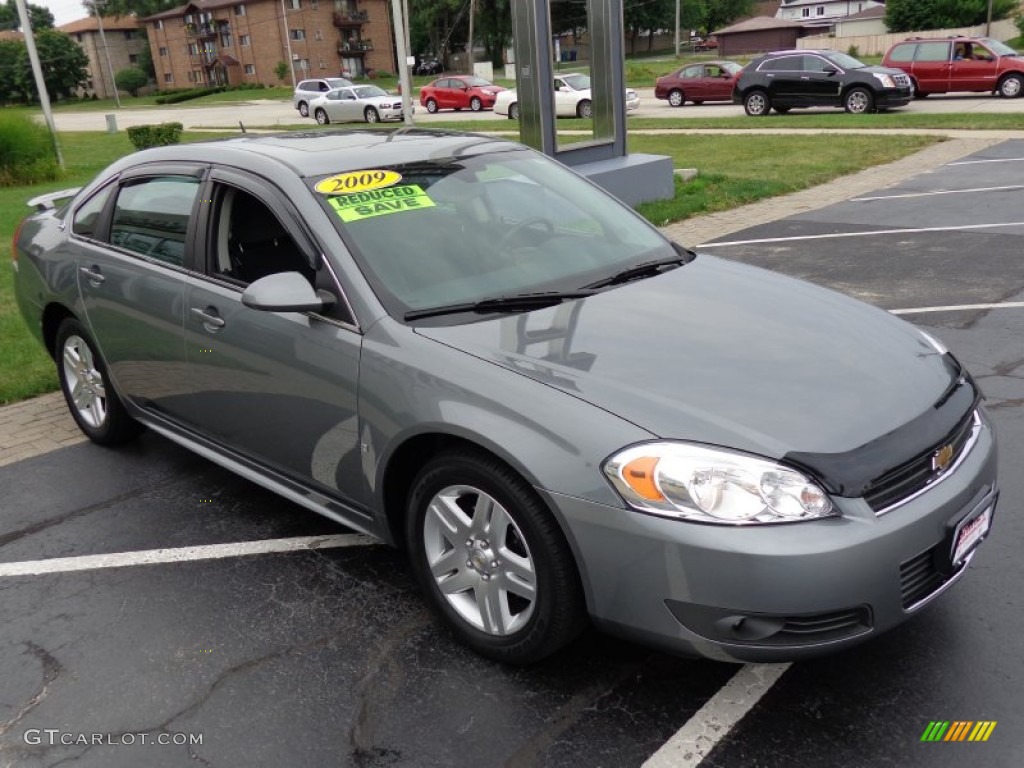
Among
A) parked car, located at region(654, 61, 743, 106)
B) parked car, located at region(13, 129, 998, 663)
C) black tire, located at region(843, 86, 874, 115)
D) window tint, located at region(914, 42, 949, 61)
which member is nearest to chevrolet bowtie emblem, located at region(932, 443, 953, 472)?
parked car, located at region(13, 129, 998, 663)

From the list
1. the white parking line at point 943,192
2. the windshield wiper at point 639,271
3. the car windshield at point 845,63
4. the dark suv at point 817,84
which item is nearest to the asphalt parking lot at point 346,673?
the windshield wiper at point 639,271

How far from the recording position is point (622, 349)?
10.0 feet

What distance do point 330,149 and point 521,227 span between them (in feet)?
2.95

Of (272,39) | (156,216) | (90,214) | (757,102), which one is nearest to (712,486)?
(156,216)

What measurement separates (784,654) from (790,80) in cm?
2401

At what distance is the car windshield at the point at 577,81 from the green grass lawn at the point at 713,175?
5.89 ft

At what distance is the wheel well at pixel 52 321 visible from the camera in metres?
5.12

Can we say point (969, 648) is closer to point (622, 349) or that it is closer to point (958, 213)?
point (622, 349)

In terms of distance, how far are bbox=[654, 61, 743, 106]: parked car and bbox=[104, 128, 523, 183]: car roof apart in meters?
27.3

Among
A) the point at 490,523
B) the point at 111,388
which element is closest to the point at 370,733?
the point at 490,523

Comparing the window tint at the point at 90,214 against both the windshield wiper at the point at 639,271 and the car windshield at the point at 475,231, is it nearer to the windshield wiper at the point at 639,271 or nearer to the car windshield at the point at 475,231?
the car windshield at the point at 475,231

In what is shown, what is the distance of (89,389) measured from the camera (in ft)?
16.9

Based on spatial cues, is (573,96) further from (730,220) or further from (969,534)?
(969,534)

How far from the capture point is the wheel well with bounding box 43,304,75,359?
5.12 metres
